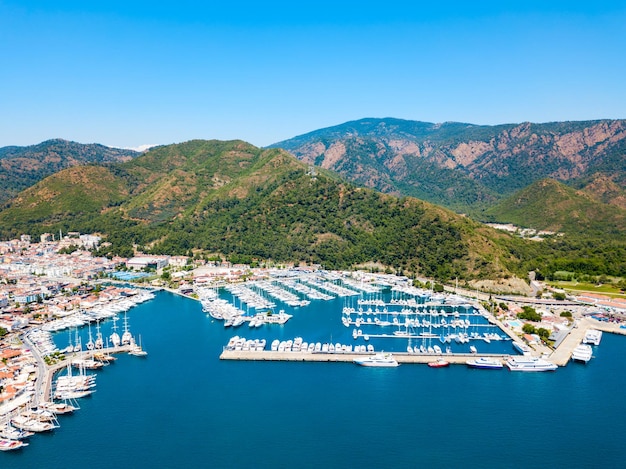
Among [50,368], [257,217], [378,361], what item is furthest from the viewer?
[257,217]

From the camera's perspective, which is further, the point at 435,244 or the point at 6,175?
the point at 6,175

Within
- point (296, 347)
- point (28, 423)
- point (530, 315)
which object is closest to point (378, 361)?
point (296, 347)

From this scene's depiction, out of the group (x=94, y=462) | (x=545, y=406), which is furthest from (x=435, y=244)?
(x=94, y=462)

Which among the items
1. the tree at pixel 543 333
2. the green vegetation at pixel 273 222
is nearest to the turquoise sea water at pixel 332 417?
the tree at pixel 543 333

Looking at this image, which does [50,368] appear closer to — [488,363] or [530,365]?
[488,363]

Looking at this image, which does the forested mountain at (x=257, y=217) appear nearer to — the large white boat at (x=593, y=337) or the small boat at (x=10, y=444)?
the large white boat at (x=593, y=337)

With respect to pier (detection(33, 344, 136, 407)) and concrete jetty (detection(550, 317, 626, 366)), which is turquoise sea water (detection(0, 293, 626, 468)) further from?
pier (detection(33, 344, 136, 407))

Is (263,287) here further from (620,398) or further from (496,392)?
(620,398)
